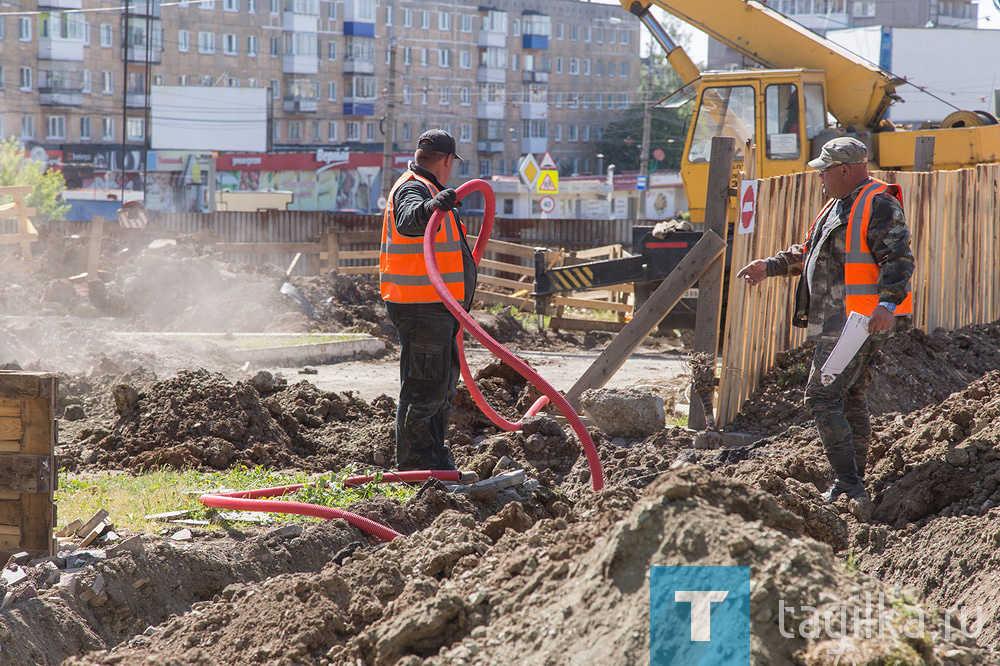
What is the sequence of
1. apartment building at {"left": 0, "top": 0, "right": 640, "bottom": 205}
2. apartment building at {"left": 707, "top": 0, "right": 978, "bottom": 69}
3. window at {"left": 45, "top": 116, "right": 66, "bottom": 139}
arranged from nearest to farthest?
apartment building at {"left": 0, "top": 0, "right": 640, "bottom": 205} → window at {"left": 45, "top": 116, "right": 66, "bottom": 139} → apartment building at {"left": 707, "top": 0, "right": 978, "bottom": 69}

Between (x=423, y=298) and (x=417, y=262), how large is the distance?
21 cm

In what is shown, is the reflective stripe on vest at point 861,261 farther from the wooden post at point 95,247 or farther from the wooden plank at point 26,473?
the wooden post at point 95,247

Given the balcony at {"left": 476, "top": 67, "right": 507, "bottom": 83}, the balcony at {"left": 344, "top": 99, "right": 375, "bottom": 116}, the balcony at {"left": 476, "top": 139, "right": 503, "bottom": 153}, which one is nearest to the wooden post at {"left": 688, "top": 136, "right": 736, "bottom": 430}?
the balcony at {"left": 344, "top": 99, "right": 375, "bottom": 116}

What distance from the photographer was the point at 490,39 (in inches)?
3044

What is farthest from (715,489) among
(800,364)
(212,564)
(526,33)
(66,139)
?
(526,33)

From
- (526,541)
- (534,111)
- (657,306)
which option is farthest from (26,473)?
(534,111)

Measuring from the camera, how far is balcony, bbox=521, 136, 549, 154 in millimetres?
79562

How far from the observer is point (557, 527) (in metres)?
3.65

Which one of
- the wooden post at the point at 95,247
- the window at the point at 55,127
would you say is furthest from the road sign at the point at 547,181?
the window at the point at 55,127

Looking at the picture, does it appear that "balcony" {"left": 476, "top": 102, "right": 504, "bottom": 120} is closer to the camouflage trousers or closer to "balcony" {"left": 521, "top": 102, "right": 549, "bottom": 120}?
"balcony" {"left": 521, "top": 102, "right": 549, "bottom": 120}

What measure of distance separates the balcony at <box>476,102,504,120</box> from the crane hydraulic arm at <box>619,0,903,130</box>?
2502 inches

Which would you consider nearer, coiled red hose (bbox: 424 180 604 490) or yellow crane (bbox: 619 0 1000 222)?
coiled red hose (bbox: 424 180 604 490)

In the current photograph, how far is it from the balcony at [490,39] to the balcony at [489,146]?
734 centimetres

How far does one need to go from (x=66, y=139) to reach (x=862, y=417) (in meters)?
63.4
